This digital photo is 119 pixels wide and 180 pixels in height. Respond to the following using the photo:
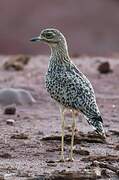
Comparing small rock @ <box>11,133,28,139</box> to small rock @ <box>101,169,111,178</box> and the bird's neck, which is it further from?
small rock @ <box>101,169,111,178</box>

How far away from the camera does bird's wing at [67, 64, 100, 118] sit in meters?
10.5

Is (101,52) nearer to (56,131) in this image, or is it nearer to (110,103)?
(110,103)

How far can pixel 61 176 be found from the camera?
945 cm

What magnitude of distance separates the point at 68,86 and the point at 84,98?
0.89 ft

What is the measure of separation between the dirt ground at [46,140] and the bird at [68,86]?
37 cm

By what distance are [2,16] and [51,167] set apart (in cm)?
2847

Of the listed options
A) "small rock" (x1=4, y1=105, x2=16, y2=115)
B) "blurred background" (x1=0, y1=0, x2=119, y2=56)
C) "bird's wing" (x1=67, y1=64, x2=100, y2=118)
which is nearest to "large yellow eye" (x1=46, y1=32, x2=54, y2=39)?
"bird's wing" (x1=67, y1=64, x2=100, y2=118)

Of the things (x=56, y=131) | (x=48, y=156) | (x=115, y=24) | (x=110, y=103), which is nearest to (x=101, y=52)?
(x=115, y=24)

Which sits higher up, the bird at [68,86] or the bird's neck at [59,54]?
the bird's neck at [59,54]

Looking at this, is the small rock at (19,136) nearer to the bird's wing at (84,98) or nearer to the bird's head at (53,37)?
the bird's head at (53,37)

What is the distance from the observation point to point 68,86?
10648 mm

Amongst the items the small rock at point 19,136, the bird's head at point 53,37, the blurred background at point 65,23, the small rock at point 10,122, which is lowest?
the small rock at point 19,136

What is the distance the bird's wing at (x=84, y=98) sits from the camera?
10.5m

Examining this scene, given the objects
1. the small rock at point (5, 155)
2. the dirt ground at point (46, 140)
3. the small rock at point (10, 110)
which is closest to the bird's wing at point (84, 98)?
the dirt ground at point (46, 140)
